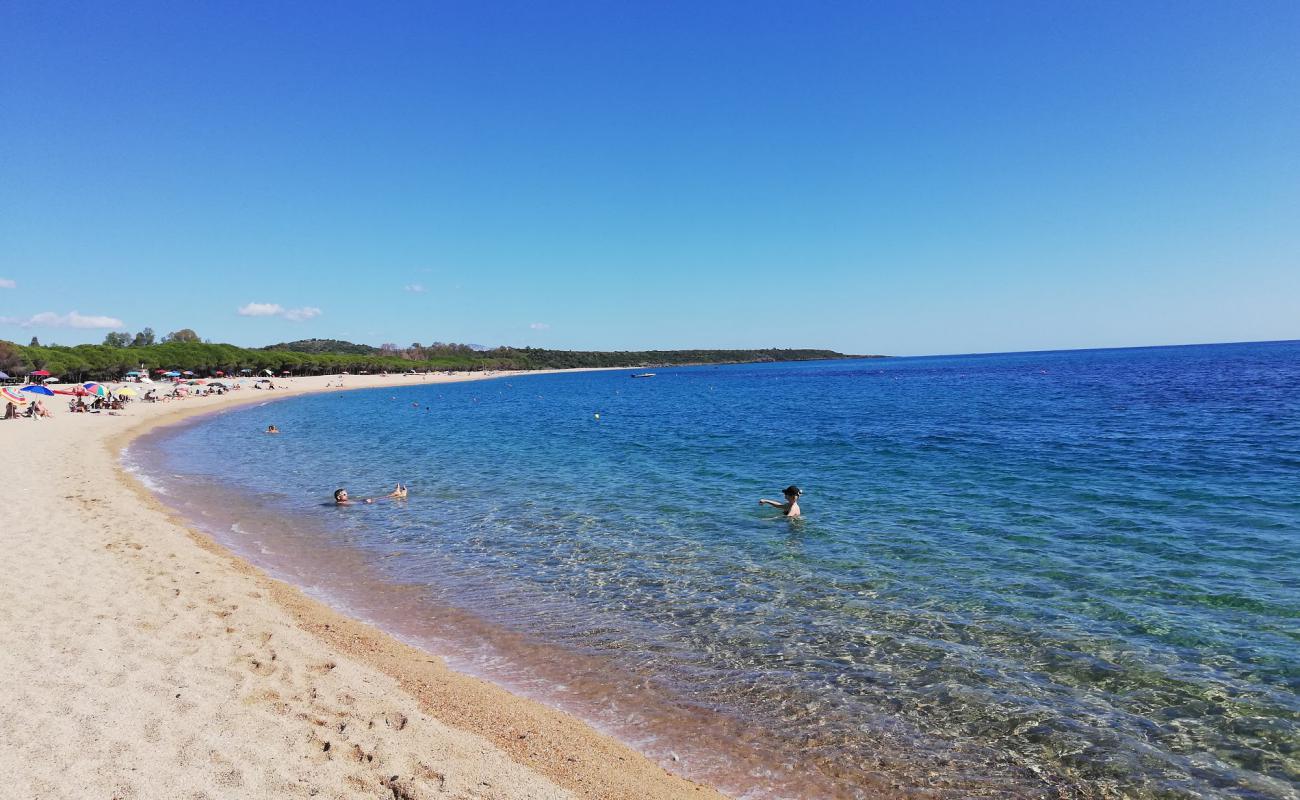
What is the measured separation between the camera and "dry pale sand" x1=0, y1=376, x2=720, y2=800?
5.13 metres

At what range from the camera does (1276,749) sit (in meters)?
6.49

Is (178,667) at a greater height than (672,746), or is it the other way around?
(178,667)

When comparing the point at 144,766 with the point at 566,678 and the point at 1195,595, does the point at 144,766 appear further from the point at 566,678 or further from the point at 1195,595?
the point at 1195,595

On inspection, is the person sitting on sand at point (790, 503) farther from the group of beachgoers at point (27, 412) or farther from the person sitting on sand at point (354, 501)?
the group of beachgoers at point (27, 412)

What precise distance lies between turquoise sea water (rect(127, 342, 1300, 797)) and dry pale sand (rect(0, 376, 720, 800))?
34.7 inches

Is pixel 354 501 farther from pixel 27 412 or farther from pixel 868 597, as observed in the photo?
pixel 27 412

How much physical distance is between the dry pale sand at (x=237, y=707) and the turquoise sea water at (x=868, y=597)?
34.7 inches

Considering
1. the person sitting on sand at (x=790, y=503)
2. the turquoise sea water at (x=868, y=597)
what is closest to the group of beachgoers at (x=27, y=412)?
the turquoise sea water at (x=868, y=597)

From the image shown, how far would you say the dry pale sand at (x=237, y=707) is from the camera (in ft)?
16.8

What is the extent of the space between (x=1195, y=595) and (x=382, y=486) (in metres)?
22.2

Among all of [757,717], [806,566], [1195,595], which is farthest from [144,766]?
[1195,595]

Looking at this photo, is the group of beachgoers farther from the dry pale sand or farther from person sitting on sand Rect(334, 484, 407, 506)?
the dry pale sand

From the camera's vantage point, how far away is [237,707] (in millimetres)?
6301

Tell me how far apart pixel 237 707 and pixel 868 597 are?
29.7 ft
